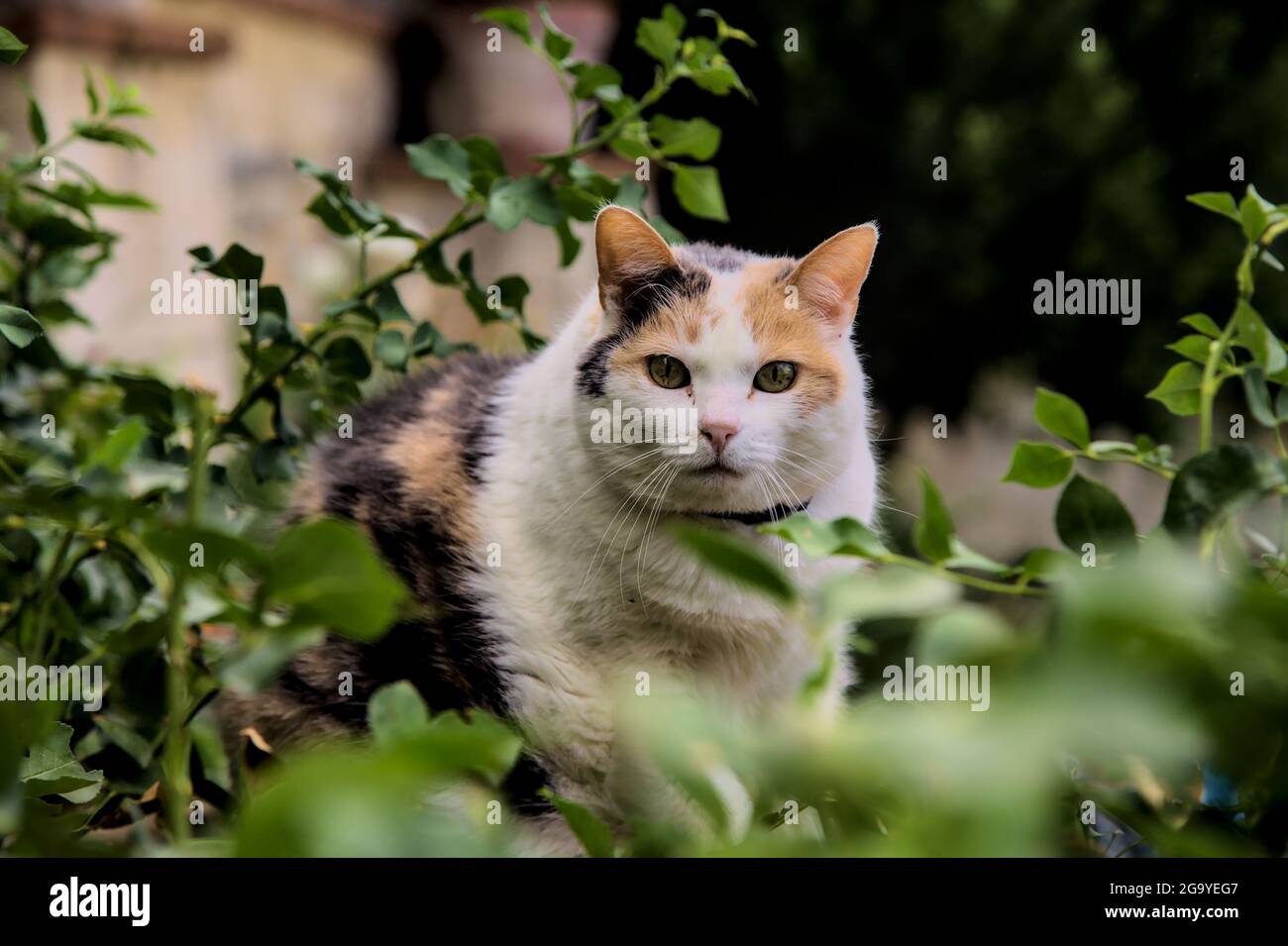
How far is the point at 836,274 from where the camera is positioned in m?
1.22

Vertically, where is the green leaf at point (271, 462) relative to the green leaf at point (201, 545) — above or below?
above

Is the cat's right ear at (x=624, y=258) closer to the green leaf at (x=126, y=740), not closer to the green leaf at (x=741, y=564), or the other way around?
the green leaf at (x=126, y=740)

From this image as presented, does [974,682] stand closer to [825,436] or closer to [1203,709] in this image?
[1203,709]

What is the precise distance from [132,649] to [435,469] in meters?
0.50

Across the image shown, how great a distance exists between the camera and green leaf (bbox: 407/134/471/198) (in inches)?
43.5

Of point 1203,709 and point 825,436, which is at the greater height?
point 825,436

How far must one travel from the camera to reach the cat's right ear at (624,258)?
1.17 m

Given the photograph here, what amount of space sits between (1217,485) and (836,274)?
0.73 meters

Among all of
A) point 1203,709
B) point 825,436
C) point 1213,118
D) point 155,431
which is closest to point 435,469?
point 155,431

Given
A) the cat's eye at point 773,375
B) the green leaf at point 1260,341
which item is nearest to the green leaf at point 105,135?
the cat's eye at point 773,375

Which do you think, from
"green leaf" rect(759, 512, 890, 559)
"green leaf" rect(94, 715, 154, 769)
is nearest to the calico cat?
"green leaf" rect(94, 715, 154, 769)

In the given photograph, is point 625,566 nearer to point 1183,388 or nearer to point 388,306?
point 388,306
